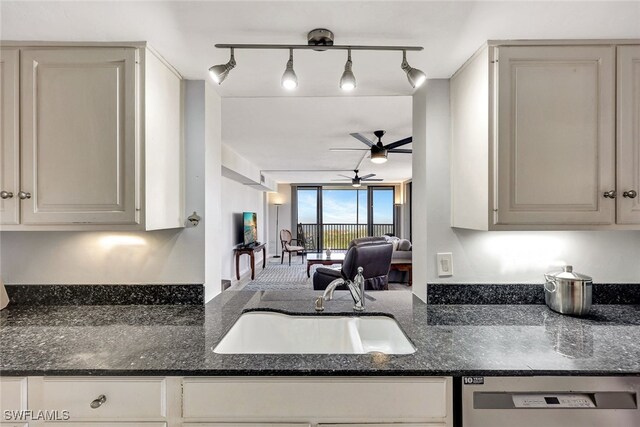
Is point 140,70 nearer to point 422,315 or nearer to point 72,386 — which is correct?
point 72,386

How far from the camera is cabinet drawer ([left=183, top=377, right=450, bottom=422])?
3.26 feet

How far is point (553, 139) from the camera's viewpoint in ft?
4.29

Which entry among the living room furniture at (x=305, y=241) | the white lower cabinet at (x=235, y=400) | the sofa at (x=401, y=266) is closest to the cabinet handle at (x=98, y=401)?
the white lower cabinet at (x=235, y=400)

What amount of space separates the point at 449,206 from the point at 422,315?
2.07ft

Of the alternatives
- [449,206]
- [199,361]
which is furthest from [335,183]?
[199,361]

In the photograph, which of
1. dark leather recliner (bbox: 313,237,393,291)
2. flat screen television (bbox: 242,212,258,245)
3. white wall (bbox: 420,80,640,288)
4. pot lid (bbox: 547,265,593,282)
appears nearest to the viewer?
pot lid (bbox: 547,265,593,282)

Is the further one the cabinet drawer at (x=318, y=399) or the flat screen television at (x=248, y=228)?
the flat screen television at (x=248, y=228)

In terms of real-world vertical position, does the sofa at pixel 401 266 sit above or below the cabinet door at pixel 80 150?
below

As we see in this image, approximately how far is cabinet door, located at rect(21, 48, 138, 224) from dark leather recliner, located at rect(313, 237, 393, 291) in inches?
118

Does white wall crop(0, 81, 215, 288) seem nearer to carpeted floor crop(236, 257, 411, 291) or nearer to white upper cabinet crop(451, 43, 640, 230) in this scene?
white upper cabinet crop(451, 43, 640, 230)

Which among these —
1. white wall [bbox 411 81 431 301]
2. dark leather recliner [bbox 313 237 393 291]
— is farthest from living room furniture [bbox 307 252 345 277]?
white wall [bbox 411 81 431 301]

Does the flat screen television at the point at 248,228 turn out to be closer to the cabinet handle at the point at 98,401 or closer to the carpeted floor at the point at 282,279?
the carpeted floor at the point at 282,279

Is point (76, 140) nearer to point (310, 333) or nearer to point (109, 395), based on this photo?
point (109, 395)

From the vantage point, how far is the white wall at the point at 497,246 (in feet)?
5.40
